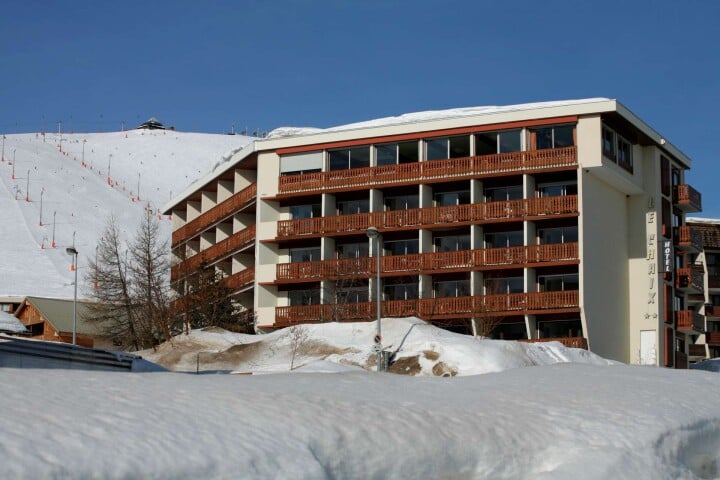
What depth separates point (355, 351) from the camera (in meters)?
43.7

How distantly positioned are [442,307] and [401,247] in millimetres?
5132

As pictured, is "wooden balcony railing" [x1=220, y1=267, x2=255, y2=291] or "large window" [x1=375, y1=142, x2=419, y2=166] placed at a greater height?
"large window" [x1=375, y1=142, x2=419, y2=166]

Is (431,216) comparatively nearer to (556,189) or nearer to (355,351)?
(556,189)

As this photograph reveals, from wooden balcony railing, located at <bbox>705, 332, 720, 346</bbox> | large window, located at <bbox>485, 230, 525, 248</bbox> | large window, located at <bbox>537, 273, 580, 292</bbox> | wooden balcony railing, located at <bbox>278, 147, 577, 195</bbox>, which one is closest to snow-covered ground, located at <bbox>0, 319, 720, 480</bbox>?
large window, located at <bbox>537, 273, 580, 292</bbox>

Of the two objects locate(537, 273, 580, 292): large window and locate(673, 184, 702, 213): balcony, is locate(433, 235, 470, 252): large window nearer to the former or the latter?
locate(537, 273, 580, 292): large window

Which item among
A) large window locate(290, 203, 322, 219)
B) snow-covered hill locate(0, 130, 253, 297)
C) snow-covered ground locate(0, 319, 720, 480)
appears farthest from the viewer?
snow-covered hill locate(0, 130, 253, 297)

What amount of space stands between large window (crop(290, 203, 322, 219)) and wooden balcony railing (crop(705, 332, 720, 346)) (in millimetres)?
45525

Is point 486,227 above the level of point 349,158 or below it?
below

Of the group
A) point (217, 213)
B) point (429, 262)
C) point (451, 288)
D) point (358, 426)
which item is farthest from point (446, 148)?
point (358, 426)

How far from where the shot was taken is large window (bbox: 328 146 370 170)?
59.1 meters

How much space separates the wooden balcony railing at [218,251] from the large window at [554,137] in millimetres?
17554

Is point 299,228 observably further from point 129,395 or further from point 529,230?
point 129,395

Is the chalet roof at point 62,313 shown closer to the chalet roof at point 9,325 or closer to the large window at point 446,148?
the large window at point 446,148

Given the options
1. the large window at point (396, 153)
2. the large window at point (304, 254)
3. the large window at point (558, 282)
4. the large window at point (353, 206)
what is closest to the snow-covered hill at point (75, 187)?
the large window at point (304, 254)
